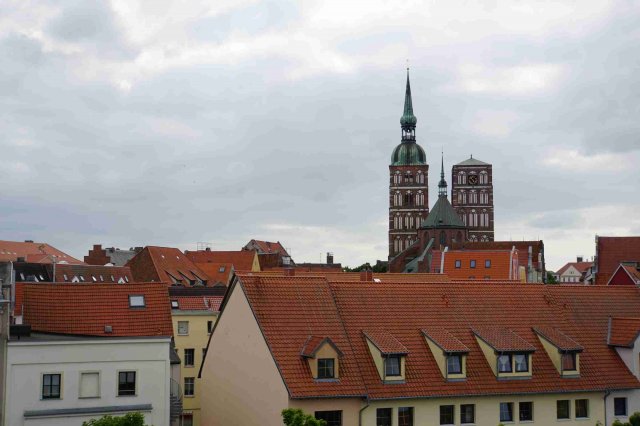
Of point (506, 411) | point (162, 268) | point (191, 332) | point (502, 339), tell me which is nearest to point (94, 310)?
point (502, 339)

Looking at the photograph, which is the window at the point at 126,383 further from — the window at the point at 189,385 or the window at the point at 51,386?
the window at the point at 189,385

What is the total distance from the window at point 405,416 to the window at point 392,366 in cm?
143

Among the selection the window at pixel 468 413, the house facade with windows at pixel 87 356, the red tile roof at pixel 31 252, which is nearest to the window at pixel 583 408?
the window at pixel 468 413

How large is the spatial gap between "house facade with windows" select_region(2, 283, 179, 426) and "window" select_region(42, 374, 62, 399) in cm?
4

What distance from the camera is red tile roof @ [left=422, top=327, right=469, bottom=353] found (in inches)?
1373

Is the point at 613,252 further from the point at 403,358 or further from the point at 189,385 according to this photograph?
the point at 403,358

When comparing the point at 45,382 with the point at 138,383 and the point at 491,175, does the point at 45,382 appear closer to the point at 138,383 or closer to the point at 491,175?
the point at 138,383

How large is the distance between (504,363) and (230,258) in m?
87.2

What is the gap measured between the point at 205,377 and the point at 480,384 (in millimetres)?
13382

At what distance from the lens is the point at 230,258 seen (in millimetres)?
120500

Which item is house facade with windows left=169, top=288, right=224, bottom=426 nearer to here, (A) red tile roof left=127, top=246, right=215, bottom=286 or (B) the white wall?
(B) the white wall

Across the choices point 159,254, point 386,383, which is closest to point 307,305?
point 386,383

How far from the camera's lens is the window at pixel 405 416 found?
110ft

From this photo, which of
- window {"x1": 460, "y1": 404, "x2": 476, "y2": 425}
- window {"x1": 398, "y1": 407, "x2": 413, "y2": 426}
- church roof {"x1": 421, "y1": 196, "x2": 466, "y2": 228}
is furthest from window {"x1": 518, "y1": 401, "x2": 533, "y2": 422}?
church roof {"x1": 421, "y1": 196, "x2": 466, "y2": 228}
